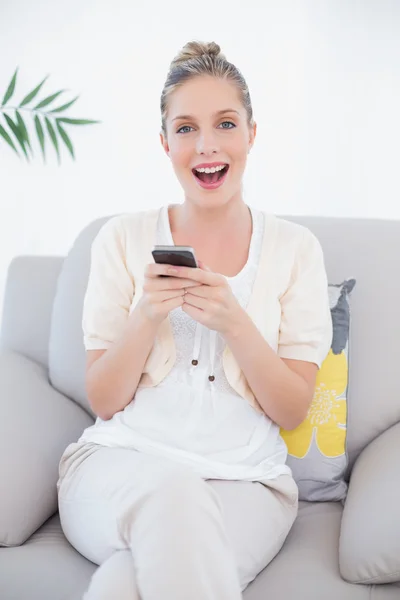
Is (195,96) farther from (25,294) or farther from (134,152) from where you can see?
(134,152)

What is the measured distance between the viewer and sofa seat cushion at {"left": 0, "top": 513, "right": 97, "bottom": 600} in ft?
3.51

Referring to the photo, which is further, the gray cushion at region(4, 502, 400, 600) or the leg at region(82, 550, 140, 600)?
the gray cushion at region(4, 502, 400, 600)

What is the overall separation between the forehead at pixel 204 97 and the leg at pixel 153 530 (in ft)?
2.00

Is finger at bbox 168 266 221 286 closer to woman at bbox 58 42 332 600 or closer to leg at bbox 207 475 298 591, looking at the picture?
woman at bbox 58 42 332 600

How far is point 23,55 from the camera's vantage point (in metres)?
2.59

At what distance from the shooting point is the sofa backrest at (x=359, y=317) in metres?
1.47

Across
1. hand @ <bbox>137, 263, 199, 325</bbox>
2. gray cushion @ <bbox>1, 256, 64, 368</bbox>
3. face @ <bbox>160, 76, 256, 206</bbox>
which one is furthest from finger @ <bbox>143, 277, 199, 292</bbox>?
gray cushion @ <bbox>1, 256, 64, 368</bbox>

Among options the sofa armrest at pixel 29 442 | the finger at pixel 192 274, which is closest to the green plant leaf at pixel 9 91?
the sofa armrest at pixel 29 442

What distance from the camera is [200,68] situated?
4.18ft

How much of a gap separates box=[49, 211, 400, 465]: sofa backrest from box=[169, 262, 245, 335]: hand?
43 centimetres

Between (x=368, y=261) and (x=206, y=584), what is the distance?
2.89ft

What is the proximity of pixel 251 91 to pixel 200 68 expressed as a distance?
1.26 m

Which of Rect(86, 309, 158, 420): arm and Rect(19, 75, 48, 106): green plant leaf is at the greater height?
Rect(19, 75, 48, 106): green plant leaf

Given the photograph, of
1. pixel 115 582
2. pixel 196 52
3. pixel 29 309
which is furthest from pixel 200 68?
pixel 115 582
